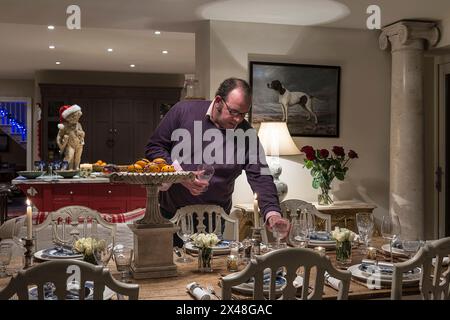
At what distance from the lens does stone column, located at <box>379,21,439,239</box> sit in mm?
4445

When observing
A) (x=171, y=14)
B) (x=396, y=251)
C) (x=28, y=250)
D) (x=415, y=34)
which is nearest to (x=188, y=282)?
(x=28, y=250)

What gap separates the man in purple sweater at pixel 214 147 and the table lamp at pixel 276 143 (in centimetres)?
129

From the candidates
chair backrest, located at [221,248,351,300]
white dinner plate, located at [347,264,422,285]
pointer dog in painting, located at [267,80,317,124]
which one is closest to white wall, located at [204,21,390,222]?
pointer dog in painting, located at [267,80,317,124]

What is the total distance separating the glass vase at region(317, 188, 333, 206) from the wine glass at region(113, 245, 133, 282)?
274 centimetres

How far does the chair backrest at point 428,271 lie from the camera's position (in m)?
1.58

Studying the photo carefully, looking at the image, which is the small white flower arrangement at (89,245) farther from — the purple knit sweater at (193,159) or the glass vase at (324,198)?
the glass vase at (324,198)

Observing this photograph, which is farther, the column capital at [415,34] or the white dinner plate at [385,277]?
the column capital at [415,34]

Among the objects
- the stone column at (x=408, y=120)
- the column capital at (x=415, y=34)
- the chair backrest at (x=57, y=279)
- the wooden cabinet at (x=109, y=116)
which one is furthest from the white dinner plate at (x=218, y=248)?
the wooden cabinet at (x=109, y=116)

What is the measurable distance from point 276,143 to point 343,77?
104 centimetres

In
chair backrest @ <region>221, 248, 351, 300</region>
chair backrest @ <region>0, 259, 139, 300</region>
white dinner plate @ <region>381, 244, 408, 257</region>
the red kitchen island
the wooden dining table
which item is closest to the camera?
chair backrest @ <region>0, 259, 139, 300</region>

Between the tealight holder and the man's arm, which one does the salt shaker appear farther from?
the man's arm

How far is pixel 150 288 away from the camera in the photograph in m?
1.81
